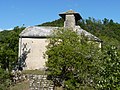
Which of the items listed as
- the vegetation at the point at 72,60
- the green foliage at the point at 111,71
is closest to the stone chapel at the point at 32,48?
the vegetation at the point at 72,60

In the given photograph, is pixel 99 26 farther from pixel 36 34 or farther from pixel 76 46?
pixel 76 46

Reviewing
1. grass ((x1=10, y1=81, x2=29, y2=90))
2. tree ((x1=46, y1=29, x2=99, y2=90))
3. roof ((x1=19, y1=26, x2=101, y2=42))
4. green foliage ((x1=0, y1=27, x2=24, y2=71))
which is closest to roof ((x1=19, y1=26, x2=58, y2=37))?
roof ((x1=19, y1=26, x2=101, y2=42))

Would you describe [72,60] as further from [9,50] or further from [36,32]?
[36,32]

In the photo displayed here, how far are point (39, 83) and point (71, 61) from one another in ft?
16.9

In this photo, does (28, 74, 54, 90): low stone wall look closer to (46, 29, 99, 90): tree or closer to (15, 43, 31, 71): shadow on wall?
(46, 29, 99, 90): tree

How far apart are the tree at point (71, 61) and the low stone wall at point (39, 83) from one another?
0.88 meters

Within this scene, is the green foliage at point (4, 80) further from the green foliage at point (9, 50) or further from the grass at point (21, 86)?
the green foliage at point (9, 50)

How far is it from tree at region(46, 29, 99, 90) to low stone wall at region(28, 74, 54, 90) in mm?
877

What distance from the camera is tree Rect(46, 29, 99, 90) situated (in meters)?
36.3

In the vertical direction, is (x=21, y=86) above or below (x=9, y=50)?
below

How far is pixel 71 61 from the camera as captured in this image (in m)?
37.8

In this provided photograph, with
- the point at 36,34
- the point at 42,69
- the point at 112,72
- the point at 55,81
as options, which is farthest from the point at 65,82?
the point at 112,72

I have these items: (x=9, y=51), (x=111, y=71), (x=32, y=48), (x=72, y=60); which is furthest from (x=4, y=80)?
(x=111, y=71)

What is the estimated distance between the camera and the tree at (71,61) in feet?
119
